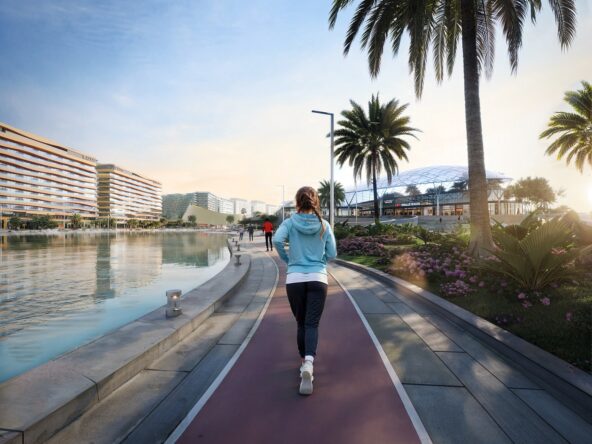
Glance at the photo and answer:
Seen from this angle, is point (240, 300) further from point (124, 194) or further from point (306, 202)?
point (124, 194)

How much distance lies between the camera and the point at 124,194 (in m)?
166

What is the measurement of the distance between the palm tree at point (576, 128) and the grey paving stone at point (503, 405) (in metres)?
28.1

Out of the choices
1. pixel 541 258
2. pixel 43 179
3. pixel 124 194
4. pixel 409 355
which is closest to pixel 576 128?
pixel 541 258

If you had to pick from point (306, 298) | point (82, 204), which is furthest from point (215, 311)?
point (82, 204)

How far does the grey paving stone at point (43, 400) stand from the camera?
2.44 m

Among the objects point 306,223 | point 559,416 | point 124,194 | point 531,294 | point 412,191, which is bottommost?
point 559,416

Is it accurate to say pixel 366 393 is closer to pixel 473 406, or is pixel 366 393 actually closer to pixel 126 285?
pixel 473 406

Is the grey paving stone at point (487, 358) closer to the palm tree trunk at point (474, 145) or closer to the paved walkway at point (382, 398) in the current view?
the paved walkway at point (382, 398)

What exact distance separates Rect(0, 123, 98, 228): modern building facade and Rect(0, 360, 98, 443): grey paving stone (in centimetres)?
9973

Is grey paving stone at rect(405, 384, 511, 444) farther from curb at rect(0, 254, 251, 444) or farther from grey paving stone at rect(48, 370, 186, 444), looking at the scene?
curb at rect(0, 254, 251, 444)

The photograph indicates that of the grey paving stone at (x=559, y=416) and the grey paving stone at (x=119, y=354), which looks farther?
the grey paving stone at (x=119, y=354)

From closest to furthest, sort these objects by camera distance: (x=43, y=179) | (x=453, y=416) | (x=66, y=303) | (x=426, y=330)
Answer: (x=453, y=416) → (x=426, y=330) → (x=66, y=303) → (x=43, y=179)

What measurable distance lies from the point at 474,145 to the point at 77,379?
402 inches

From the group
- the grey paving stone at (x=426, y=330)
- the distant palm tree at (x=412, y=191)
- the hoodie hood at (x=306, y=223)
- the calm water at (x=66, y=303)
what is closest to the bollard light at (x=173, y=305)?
the calm water at (x=66, y=303)
